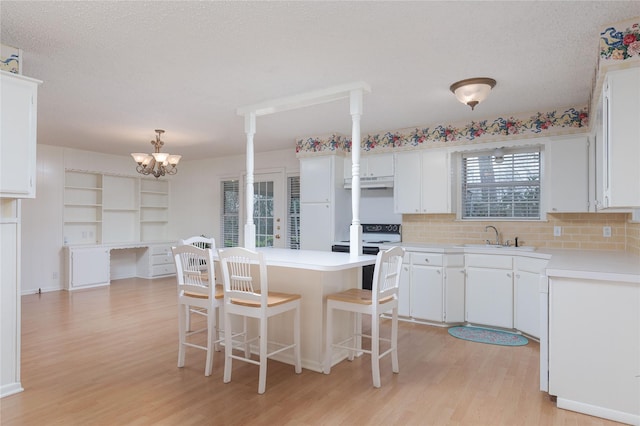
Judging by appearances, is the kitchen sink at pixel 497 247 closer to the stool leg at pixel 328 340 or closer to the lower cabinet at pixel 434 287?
the lower cabinet at pixel 434 287

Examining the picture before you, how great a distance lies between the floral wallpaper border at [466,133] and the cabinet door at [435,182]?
18 cm

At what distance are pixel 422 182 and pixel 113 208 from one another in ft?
18.3

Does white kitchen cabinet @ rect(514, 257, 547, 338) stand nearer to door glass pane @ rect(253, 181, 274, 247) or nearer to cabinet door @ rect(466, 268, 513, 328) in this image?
cabinet door @ rect(466, 268, 513, 328)

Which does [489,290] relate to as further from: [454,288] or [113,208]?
→ [113,208]

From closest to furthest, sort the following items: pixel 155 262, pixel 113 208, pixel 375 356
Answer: pixel 375 356, pixel 113 208, pixel 155 262

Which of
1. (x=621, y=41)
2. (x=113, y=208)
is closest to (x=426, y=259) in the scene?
(x=621, y=41)

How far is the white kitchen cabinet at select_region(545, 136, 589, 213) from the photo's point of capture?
13.0 feet

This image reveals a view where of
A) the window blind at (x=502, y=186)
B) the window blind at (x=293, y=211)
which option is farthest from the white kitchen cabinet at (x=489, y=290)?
the window blind at (x=293, y=211)

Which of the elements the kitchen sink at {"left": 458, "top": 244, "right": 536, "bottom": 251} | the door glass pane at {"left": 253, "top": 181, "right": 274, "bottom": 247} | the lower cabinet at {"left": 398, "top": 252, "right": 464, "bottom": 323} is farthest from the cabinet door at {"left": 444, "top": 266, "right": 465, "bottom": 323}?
the door glass pane at {"left": 253, "top": 181, "right": 274, "bottom": 247}

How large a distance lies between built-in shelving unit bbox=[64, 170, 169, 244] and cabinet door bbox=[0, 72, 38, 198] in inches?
184

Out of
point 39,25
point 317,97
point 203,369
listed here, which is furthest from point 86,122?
point 203,369

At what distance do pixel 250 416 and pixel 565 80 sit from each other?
3.49 m

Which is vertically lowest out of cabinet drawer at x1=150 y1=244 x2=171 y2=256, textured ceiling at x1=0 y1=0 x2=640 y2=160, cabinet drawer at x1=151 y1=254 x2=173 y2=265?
cabinet drawer at x1=151 y1=254 x2=173 y2=265

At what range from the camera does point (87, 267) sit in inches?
255
